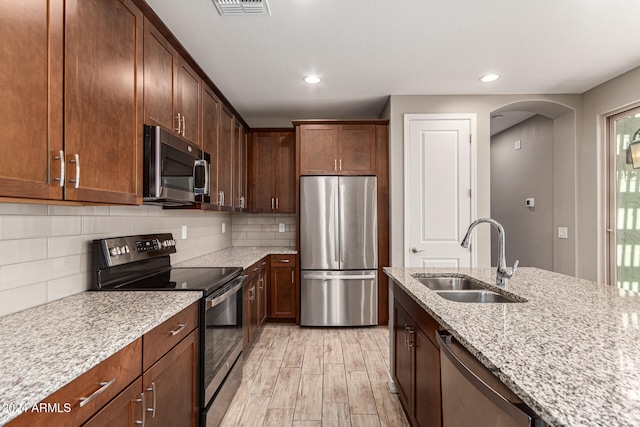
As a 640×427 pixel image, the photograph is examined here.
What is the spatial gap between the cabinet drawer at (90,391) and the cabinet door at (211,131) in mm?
1673

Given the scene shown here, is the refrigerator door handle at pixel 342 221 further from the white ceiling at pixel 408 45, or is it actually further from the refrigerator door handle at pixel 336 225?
the white ceiling at pixel 408 45

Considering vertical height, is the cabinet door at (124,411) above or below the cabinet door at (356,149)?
below

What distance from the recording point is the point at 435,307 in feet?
4.46

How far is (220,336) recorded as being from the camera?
2.04 meters

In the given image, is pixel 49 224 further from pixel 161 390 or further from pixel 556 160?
pixel 556 160

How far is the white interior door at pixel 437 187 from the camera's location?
11.7 feet

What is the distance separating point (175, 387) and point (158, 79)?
1654 mm

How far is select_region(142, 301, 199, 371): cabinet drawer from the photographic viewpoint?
123 centimetres

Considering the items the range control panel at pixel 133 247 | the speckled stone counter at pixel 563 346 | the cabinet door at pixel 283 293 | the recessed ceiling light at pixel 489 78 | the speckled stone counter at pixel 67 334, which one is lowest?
the cabinet door at pixel 283 293

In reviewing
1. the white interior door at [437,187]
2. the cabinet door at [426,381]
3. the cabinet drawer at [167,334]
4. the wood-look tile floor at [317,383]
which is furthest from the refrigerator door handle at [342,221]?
the cabinet drawer at [167,334]

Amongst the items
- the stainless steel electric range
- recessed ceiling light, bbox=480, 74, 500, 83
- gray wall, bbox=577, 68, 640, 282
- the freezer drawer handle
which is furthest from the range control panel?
gray wall, bbox=577, 68, 640, 282

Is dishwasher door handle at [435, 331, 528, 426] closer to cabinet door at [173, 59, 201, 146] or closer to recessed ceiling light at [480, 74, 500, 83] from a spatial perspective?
cabinet door at [173, 59, 201, 146]

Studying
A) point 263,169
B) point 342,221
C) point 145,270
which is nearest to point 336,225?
point 342,221

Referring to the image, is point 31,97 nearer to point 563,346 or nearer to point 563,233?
point 563,346
